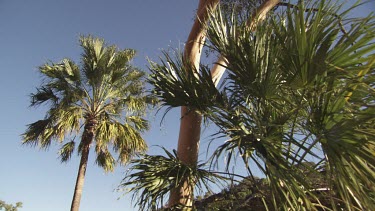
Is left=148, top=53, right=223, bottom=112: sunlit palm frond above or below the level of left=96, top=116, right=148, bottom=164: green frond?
below

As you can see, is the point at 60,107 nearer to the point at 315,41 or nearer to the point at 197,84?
the point at 197,84

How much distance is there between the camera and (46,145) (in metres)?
9.82

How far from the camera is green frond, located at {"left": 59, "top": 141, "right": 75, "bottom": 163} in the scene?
10.1 meters

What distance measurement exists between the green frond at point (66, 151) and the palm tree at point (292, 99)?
20.3ft

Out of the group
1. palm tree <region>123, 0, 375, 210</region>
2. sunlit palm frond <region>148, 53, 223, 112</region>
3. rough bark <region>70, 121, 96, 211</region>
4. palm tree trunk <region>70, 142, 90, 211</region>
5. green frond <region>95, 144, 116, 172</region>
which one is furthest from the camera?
green frond <region>95, 144, 116, 172</region>

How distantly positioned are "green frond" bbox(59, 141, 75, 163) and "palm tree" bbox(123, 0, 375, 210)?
6176 millimetres

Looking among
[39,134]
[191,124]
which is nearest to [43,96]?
[39,134]

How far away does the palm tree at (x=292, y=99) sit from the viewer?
102 inches

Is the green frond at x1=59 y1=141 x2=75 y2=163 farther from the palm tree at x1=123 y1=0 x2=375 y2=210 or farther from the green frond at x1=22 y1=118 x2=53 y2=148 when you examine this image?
the palm tree at x1=123 y1=0 x2=375 y2=210

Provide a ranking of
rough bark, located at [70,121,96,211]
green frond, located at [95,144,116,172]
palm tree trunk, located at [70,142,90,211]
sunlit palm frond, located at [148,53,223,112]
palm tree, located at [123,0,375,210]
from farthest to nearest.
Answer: green frond, located at [95,144,116,172], rough bark, located at [70,121,96,211], palm tree trunk, located at [70,142,90,211], sunlit palm frond, located at [148,53,223,112], palm tree, located at [123,0,375,210]

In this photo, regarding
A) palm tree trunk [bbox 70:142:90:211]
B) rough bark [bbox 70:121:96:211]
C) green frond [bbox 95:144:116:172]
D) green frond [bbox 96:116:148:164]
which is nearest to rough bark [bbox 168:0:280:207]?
green frond [bbox 96:116:148:164]

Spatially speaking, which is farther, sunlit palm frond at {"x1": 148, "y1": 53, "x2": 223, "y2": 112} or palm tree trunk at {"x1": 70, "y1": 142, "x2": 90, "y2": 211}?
palm tree trunk at {"x1": 70, "y1": 142, "x2": 90, "y2": 211}

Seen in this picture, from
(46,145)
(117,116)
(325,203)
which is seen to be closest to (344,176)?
(325,203)

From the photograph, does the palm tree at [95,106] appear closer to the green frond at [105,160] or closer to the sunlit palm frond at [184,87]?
the green frond at [105,160]
